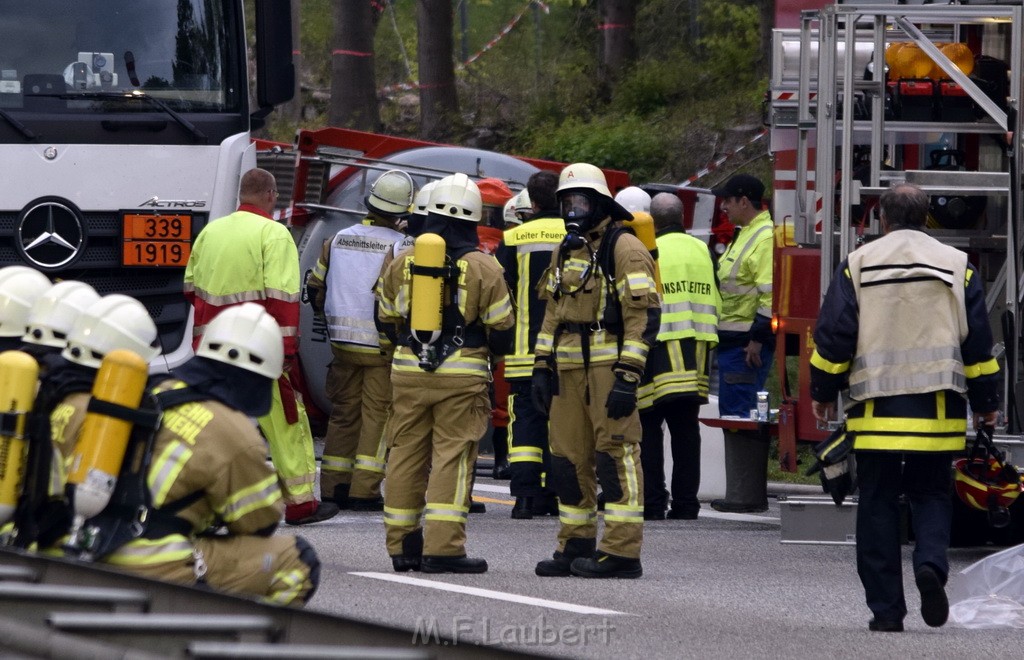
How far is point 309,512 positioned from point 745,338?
2.99 meters

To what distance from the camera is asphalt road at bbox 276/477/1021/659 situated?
20.6ft

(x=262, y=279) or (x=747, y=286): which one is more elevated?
(x=262, y=279)

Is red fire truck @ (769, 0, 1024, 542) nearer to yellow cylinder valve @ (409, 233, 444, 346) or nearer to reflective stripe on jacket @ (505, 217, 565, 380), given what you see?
reflective stripe on jacket @ (505, 217, 565, 380)

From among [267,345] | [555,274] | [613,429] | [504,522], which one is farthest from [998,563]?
[267,345]

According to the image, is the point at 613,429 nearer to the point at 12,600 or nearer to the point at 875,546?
the point at 875,546

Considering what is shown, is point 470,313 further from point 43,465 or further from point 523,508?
point 43,465

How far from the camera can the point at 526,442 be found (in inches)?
370

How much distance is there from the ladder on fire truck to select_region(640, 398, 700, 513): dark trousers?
145 cm

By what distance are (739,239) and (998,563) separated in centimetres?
364

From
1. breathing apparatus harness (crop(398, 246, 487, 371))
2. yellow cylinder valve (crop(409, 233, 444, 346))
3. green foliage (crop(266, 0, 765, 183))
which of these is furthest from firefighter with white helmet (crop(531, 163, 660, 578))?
green foliage (crop(266, 0, 765, 183))

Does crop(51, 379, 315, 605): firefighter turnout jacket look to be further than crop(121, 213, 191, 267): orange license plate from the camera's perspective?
No

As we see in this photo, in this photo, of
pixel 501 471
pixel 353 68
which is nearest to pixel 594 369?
pixel 501 471

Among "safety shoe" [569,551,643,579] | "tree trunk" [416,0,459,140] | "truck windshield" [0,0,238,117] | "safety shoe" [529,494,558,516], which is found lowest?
"safety shoe" [529,494,558,516]

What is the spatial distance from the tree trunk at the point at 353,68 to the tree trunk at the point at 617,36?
338 cm
